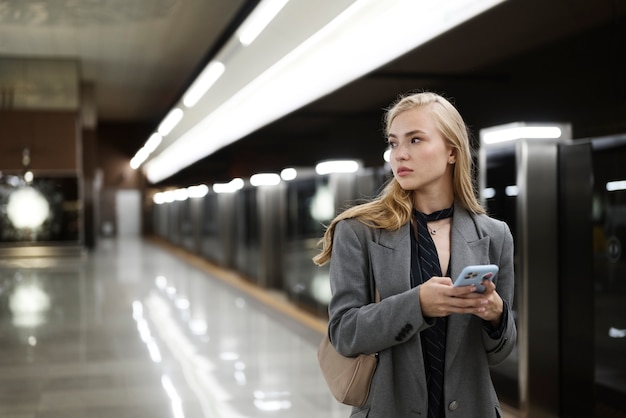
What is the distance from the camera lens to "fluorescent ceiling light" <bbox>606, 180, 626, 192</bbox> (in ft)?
18.3

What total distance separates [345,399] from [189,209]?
32857 millimetres

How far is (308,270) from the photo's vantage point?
47.4 feet

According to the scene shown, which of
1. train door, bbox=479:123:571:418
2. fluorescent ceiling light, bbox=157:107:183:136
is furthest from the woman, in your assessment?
fluorescent ceiling light, bbox=157:107:183:136

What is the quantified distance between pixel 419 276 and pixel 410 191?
0.29 meters

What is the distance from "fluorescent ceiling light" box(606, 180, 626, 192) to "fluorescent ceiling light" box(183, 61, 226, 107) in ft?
29.2

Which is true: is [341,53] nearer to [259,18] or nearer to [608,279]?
[259,18]

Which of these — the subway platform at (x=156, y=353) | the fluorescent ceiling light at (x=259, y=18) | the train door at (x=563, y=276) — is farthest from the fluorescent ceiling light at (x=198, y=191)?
the train door at (x=563, y=276)

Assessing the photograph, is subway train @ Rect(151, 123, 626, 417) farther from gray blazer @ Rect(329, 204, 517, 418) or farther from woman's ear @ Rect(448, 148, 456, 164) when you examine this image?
gray blazer @ Rect(329, 204, 517, 418)

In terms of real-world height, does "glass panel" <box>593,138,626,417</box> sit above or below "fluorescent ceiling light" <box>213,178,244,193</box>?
below

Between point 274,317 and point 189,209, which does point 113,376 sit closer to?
point 274,317

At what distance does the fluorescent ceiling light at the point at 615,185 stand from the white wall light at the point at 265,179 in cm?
1070

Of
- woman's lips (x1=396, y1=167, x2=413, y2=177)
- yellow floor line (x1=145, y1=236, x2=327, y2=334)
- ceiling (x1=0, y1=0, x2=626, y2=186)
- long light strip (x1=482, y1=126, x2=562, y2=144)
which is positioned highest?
ceiling (x1=0, y1=0, x2=626, y2=186)

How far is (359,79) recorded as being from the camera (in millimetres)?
8883

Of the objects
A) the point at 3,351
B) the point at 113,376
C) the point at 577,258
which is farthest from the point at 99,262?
the point at 577,258
